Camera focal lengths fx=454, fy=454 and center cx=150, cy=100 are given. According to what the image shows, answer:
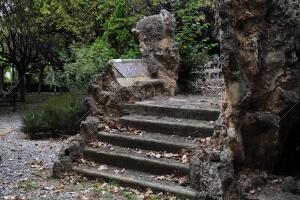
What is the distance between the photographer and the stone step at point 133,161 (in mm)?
6527

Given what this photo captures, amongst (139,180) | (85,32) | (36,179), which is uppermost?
(85,32)

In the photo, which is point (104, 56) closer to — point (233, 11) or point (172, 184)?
point (172, 184)

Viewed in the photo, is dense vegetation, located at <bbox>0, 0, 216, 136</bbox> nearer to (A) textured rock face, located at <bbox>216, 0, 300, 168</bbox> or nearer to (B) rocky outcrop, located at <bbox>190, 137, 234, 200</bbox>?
(B) rocky outcrop, located at <bbox>190, 137, 234, 200</bbox>

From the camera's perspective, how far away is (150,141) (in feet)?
23.8

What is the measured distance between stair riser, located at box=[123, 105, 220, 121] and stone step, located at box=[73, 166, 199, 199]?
4.60 feet

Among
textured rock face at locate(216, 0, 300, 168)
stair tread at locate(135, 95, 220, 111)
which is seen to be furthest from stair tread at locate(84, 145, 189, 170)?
textured rock face at locate(216, 0, 300, 168)

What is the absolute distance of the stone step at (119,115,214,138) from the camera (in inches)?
279

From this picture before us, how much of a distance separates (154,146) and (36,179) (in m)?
1.97

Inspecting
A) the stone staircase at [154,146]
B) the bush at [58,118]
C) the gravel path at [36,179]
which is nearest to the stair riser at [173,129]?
the stone staircase at [154,146]

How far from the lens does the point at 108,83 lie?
8672 mm

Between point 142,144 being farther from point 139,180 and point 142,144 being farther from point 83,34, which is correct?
point 83,34

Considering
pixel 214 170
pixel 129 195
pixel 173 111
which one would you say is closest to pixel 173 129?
pixel 173 111

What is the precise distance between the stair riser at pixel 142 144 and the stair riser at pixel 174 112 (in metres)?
0.81

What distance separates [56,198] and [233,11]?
345 cm
